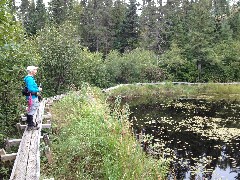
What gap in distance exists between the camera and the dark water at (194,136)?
10898 mm

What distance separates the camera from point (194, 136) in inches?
573

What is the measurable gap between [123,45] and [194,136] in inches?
1174

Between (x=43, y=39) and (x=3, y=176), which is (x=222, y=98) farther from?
(x=3, y=176)

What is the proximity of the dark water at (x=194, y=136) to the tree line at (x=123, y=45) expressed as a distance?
4.67m

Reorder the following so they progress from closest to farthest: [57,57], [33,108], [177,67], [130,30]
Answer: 1. [33,108]
2. [57,57]
3. [177,67]
4. [130,30]

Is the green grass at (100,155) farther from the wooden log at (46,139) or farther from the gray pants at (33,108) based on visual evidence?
the gray pants at (33,108)

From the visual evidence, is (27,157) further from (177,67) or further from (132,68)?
(177,67)

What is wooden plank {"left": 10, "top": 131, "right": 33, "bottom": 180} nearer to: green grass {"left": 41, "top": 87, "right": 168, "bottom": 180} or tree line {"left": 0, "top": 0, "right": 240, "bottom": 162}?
green grass {"left": 41, "top": 87, "right": 168, "bottom": 180}

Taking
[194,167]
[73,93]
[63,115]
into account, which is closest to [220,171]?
[194,167]

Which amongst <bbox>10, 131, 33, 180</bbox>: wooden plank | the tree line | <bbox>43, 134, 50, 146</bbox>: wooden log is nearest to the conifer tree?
the tree line

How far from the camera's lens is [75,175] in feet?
26.2

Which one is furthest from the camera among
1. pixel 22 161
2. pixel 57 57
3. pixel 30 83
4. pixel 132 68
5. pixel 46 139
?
pixel 132 68

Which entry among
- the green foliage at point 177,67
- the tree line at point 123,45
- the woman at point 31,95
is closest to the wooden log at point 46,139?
the woman at point 31,95

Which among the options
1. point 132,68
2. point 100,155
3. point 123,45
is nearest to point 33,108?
point 100,155
